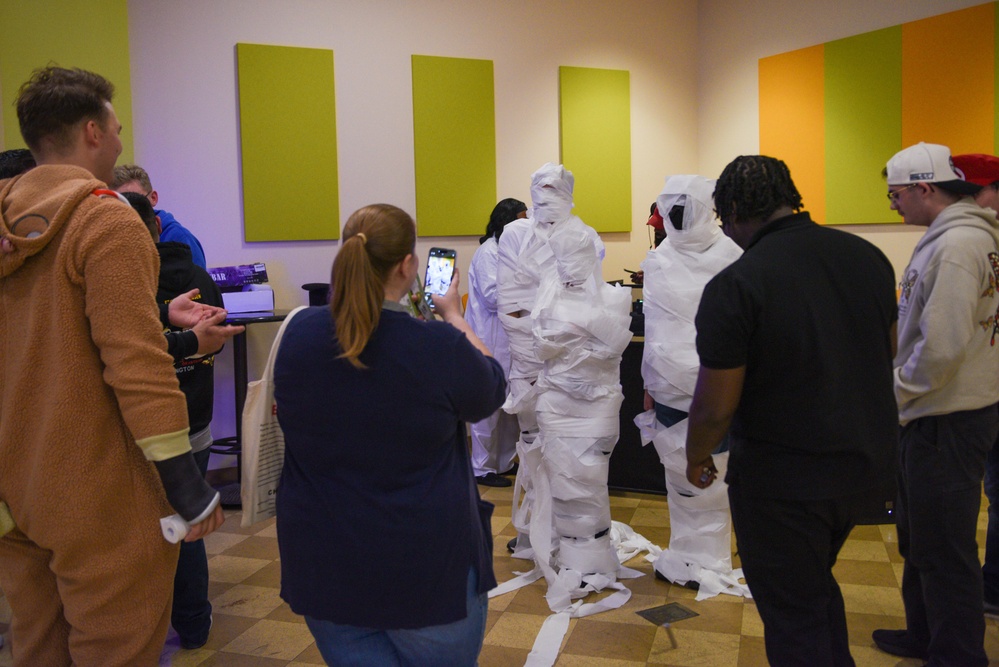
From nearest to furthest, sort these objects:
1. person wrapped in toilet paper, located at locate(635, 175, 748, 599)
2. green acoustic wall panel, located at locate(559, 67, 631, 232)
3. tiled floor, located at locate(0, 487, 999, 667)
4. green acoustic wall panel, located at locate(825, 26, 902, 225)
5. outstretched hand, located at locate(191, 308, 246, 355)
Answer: outstretched hand, located at locate(191, 308, 246, 355) < tiled floor, located at locate(0, 487, 999, 667) < person wrapped in toilet paper, located at locate(635, 175, 748, 599) < green acoustic wall panel, located at locate(825, 26, 902, 225) < green acoustic wall panel, located at locate(559, 67, 631, 232)

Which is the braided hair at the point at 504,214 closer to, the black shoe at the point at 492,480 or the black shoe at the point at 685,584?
the black shoe at the point at 492,480

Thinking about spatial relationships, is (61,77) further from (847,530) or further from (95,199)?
(847,530)

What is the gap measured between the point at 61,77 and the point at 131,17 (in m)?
3.67

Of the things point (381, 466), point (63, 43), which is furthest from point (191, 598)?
point (63, 43)

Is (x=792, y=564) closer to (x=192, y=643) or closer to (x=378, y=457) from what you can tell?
(x=378, y=457)

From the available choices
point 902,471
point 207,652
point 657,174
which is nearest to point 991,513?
point 902,471

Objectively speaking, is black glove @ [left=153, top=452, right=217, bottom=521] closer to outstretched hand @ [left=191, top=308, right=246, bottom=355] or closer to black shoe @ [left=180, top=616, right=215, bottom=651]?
outstretched hand @ [left=191, top=308, right=246, bottom=355]

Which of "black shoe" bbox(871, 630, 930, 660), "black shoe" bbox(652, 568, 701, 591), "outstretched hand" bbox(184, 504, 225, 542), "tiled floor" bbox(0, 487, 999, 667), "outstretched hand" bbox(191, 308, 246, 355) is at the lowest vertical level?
"tiled floor" bbox(0, 487, 999, 667)

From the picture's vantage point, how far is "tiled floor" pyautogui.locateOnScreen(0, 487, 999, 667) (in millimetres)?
2748

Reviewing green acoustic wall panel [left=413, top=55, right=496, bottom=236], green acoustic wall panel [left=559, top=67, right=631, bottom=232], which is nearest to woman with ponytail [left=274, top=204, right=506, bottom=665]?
green acoustic wall panel [left=413, top=55, right=496, bottom=236]

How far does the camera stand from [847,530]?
1890 millimetres

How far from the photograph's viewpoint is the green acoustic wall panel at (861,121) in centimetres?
529

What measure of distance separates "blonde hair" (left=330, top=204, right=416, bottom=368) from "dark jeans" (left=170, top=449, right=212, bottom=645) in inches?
63.9

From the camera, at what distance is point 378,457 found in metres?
1.42
